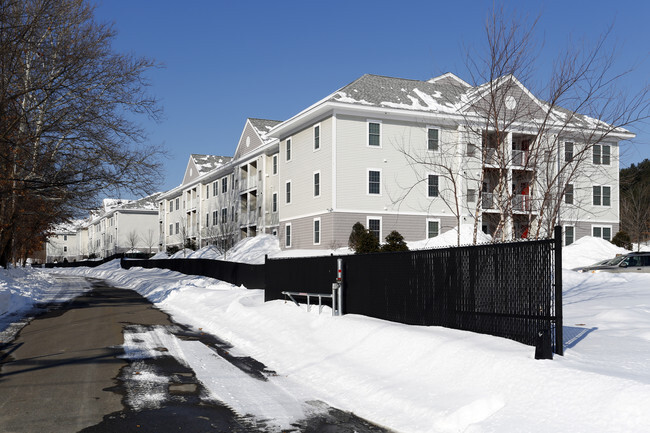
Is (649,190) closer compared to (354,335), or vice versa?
(354,335)

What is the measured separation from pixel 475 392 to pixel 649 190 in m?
59.4

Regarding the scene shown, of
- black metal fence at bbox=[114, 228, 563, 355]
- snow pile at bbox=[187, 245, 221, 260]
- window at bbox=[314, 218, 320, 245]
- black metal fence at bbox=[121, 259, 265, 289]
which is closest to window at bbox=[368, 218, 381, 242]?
window at bbox=[314, 218, 320, 245]

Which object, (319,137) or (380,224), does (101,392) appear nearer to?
(380,224)

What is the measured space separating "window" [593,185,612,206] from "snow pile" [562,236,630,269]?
22.9 feet

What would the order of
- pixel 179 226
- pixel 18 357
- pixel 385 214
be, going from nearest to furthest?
pixel 18 357 → pixel 385 214 → pixel 179 226

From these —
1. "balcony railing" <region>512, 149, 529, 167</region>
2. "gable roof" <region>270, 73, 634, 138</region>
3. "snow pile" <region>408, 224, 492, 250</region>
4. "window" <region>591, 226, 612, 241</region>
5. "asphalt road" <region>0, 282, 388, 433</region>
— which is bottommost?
"asphalt road" <region>0, 282, 388, 433</region>

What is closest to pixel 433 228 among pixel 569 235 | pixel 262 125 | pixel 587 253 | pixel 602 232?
pixel 587 253

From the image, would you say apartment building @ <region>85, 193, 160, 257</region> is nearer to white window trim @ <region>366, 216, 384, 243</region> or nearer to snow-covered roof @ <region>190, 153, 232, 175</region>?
snow-covered roof @ <region>190, 153, 232, 175</region>

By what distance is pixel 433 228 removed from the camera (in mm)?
37062

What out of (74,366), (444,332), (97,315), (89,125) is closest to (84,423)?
(74,366)

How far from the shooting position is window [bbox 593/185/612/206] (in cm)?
4012

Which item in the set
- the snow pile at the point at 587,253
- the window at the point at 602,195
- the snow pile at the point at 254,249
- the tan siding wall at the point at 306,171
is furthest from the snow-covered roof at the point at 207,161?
the snow pile at the point at 587,253

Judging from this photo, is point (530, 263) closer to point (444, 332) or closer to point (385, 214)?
point (444, 332)

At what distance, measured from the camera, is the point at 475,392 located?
23.4 feet
